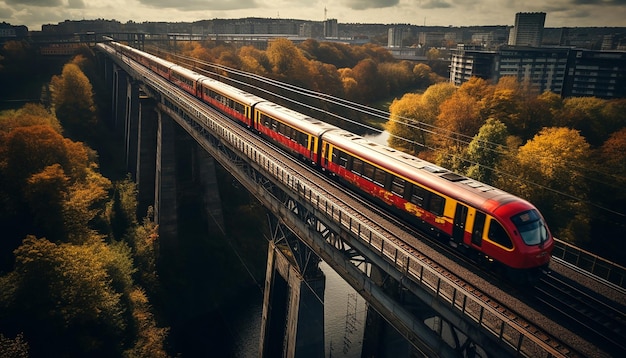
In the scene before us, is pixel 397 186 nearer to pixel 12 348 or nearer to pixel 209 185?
pixel 12 348

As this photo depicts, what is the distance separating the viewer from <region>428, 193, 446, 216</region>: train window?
15.9 m

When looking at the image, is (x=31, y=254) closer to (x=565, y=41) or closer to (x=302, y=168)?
(x=302, y=168)

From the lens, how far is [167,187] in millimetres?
41125

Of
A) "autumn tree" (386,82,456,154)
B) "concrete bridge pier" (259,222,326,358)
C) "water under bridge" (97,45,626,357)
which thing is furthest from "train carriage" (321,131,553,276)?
"autumn tree" (386,82,456,154)

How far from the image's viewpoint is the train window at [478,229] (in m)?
14.2

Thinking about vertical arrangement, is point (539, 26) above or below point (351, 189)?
above

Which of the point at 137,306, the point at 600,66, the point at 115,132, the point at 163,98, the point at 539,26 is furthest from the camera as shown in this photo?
the point at 539,26

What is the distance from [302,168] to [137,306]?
18167 mm

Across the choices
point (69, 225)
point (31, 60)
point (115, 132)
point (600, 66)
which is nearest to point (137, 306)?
point (69, 225)

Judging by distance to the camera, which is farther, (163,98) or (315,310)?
(163,98)

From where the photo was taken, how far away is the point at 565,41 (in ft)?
559

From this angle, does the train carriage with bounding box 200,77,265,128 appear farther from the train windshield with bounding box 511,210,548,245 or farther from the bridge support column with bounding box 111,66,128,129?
the bridge support column with bounding box 111,66,128,129

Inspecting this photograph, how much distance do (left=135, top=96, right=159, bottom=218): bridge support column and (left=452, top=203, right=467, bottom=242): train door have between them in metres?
40.4

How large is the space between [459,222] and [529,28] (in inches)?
7300
